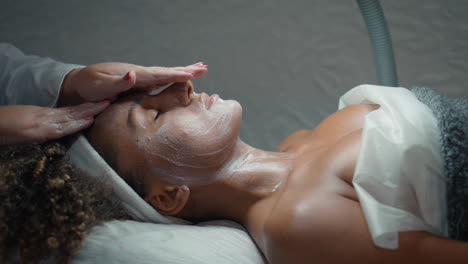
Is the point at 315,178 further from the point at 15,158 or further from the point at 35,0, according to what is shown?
the point at 35,0

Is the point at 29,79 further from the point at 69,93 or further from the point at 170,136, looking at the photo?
the point at 170,136

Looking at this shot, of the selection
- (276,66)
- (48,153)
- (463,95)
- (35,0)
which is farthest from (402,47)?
(35,0)

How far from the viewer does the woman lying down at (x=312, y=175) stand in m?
0.87

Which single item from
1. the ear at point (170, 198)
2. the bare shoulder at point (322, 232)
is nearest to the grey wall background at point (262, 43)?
the ear at point (170, 198)

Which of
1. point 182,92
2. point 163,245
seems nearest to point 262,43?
point 182,92

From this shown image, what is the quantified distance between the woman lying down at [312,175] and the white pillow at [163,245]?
7 centimetres

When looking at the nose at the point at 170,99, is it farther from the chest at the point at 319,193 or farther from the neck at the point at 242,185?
the chest at the point at 319,193

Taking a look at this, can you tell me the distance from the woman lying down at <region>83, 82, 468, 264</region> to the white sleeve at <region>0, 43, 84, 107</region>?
0.24m

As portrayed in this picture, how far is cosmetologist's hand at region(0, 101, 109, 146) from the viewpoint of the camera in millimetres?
1013

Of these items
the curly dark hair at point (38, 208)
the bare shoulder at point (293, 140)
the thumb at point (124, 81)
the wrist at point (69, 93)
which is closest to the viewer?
the curly dark hair at point (38, 208)

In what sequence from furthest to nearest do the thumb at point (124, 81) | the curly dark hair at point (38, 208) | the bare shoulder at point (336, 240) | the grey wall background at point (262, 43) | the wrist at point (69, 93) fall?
1. the grey wall background at point (262, 43)
2. the wrist at point (69, 93)
3. the thumb at point (124, 81)
4. the curly dark hair at point (38, 208)
5. the bare shoulder at point (336, 240)

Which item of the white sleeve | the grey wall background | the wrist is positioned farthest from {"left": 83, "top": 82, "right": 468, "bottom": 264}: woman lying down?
the grey wall background

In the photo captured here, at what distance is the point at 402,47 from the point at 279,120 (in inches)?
24.5

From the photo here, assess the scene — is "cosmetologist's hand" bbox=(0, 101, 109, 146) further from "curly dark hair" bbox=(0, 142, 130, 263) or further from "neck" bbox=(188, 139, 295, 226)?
"neck" bbox=(188, 139, 295, 226)
